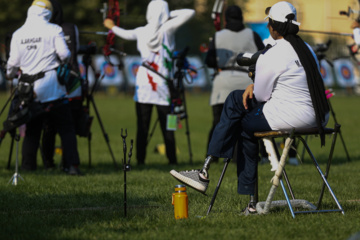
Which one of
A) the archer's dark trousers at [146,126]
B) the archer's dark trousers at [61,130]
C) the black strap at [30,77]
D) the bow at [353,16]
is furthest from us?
the bow at [353,16]

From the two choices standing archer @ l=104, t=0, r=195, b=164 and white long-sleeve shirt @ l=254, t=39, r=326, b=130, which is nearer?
white long-sleeve shirt @ l=254, t=39, r=326, b=130

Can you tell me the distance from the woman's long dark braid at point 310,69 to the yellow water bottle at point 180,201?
1.15 metres

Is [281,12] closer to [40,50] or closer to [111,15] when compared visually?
[40,50]

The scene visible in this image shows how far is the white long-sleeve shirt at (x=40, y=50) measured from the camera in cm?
902

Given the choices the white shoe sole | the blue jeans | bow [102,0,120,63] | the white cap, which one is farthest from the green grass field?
bow [102,0,120,63]

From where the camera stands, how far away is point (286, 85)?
600 cm

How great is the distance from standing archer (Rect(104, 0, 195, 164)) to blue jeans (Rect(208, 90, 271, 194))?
456cm

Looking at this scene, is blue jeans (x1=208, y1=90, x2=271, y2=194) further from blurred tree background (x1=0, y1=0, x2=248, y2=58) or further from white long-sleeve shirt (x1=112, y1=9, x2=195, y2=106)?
blurred tree background (x1=0, y1=0, x2=248, y2=58)

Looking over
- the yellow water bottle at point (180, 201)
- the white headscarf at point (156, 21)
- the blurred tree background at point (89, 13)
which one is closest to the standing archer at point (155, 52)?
the white headscarf at point (156, 21)

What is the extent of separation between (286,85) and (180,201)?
122 centimetres

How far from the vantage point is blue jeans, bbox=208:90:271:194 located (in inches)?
240

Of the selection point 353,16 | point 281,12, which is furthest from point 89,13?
point 281,12

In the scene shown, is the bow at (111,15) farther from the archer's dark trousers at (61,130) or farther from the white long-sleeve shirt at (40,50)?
the white long-sleeve shirt at (40,50)

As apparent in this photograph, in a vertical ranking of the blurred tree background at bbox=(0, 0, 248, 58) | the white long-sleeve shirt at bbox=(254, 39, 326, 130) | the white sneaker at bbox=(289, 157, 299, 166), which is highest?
the white long-sleeve shirt at bbox=(254, 39, 326, 130)
